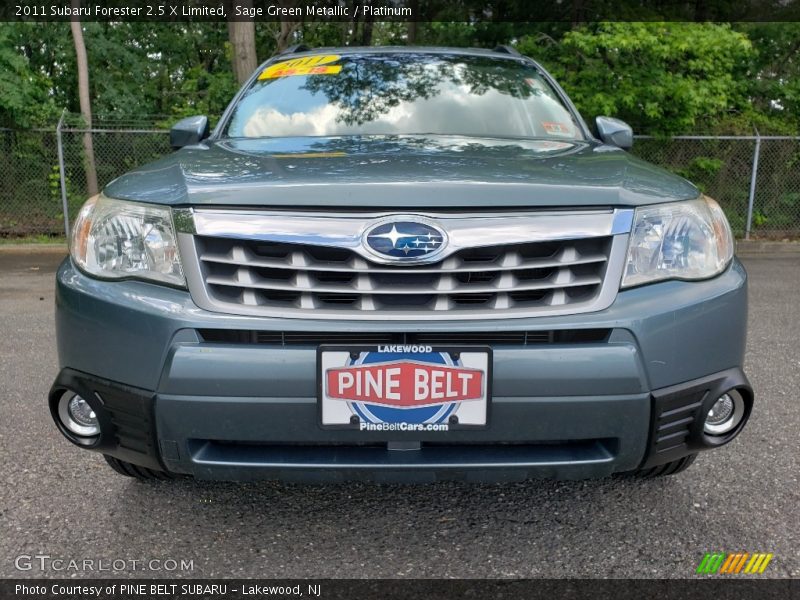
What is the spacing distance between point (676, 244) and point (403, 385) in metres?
→ 0.87

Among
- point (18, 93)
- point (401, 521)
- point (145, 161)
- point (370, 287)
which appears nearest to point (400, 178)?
point (370, 287)

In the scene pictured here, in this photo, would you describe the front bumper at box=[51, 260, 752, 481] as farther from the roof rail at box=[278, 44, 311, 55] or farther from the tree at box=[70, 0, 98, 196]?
the tree at box=[70, 0, 98, 196]

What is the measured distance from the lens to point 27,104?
31.5 ft

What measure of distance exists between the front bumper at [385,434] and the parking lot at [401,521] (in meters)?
0.37

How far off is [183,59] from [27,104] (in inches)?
333

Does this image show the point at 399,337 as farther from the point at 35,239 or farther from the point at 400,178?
the point at 35,239

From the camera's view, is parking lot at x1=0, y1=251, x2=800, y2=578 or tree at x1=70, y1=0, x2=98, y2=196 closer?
parking lot at x1=0, y1=251, x2=800, y2=578

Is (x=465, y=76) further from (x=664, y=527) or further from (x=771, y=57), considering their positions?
(x=771, y=57)

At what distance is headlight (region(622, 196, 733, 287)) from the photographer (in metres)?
1.90

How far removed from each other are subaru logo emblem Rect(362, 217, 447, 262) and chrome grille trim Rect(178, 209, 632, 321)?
2cm

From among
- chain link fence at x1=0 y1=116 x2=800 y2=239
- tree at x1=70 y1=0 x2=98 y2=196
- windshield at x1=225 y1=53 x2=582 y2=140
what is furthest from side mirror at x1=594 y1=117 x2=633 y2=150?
tree at x1=70 y1=0 x2=98 y2=196

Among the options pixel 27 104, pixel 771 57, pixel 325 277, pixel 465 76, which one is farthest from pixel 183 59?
pixel 325 277

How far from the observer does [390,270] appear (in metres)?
1.78

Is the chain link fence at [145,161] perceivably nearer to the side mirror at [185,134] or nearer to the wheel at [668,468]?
the side mirror at [185,134]
